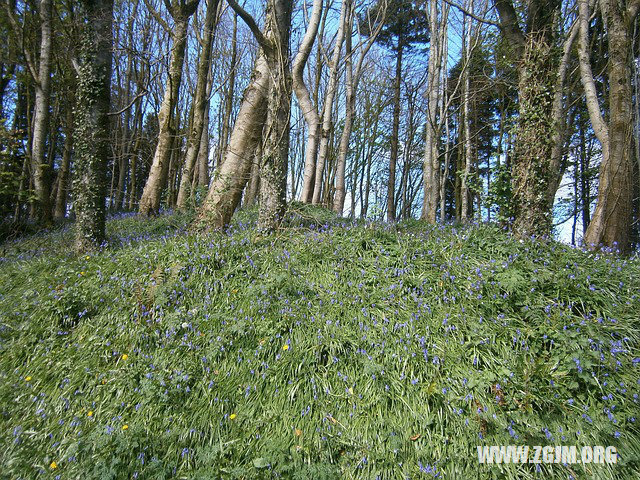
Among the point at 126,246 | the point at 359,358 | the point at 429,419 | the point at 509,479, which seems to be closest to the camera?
the point at 509,479

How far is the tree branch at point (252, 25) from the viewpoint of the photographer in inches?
170

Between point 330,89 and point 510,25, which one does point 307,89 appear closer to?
point 510,25

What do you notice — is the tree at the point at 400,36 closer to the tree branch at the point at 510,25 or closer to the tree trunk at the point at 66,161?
the tree branch at the point at 510,25

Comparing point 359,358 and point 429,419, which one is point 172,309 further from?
point 429,419

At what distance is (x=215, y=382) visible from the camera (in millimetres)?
2883

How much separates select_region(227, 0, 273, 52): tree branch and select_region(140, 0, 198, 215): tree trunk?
15.6 ft

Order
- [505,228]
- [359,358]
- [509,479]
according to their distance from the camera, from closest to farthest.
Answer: [509,479]
[359,358]
[505,228]

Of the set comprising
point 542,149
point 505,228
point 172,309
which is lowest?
point 172,309

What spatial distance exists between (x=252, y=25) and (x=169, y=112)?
5596mm

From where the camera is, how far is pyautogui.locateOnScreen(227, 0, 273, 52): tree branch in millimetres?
4323

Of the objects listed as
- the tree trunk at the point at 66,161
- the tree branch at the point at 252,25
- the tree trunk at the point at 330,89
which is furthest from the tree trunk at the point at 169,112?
the tree branch at the point at 252,25

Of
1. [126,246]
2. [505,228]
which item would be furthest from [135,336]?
[505,228]

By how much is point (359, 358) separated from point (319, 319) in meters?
0.58

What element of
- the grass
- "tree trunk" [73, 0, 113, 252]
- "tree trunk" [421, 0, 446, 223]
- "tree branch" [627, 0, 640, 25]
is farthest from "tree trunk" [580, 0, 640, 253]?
"tree trunk" [73, 0, 113, 252]
